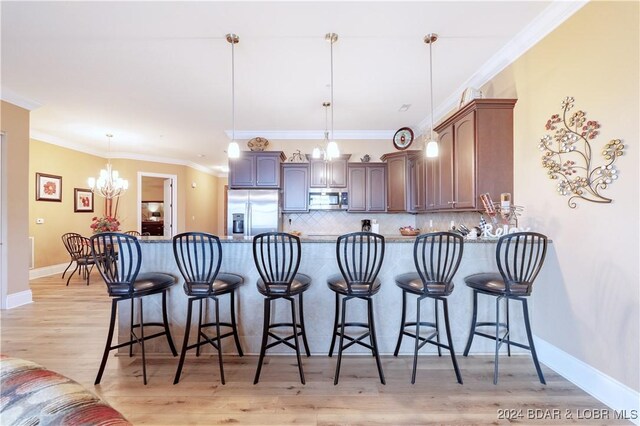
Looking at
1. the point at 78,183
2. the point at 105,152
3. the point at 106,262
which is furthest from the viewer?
the point at 105,152

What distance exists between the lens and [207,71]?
3143 mm

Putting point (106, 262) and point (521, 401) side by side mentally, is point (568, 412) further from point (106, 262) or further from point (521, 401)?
point (106, 262)

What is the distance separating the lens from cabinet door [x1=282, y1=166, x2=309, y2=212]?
16.3ft

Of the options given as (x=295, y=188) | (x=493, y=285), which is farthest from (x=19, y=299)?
(x=493, y=285)

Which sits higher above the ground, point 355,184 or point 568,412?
point 355,184

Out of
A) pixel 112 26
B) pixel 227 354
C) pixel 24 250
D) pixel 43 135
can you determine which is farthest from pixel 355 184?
pixel 43 135

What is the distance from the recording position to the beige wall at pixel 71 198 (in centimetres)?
541

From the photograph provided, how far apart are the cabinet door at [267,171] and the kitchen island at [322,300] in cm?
233

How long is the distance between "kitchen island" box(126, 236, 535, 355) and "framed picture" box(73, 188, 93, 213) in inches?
204

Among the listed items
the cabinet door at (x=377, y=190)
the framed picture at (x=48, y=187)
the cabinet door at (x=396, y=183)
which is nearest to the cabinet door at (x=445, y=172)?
the cabinet door at (x=396, y=183)

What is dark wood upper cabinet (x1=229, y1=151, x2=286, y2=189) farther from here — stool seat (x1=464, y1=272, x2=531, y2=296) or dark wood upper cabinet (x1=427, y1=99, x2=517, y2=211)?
stool seat (x1=464, y1=272, x2=531, y2=296)

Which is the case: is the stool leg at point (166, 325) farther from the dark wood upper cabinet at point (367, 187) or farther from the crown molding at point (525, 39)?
the crown molding at point (525, 39)

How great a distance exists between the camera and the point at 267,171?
4824 mm

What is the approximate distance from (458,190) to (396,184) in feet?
5.90
